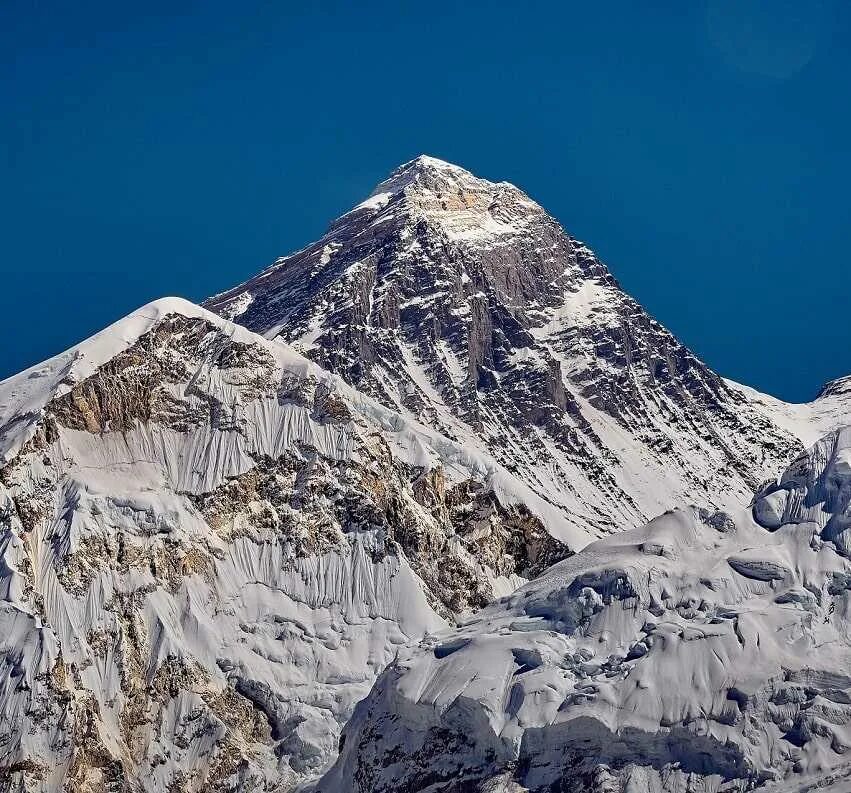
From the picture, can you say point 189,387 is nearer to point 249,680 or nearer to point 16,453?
point 16,453

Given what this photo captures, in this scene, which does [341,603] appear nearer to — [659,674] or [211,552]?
[211,552]

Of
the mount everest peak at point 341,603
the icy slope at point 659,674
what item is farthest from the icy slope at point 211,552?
the icy slope at point 659,674

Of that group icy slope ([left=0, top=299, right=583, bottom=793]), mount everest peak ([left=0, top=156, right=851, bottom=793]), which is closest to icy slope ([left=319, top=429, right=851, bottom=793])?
mount everest peak ([left=0, top=156, right=851, bottom=793])

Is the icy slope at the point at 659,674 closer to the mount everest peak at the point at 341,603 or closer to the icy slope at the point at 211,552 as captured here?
the mount everest peak at the point at 341,603

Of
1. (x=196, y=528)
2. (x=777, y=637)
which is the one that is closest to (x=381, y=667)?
(x=196, y=528)

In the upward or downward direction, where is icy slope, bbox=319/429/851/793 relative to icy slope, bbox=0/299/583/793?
downward

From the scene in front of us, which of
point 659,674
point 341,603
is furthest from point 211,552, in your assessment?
point 659,674

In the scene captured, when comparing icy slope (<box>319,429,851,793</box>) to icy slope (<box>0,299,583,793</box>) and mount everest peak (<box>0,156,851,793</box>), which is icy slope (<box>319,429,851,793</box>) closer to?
mount everest peak (<box>0,156,851,793</box>)
